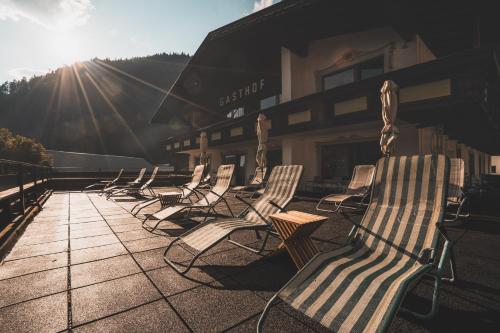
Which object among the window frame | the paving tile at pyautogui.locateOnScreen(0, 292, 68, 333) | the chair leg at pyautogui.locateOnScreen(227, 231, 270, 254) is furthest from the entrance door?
the paving tile at pyautogui.locateOnScreen(0, 292, 68, 333)

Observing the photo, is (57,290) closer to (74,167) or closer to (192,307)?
(192,307)

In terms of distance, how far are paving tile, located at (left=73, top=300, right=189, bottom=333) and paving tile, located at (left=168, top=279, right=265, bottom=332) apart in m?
0.09

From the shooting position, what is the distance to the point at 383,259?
6.95 feet

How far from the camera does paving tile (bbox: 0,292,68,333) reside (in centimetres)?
182

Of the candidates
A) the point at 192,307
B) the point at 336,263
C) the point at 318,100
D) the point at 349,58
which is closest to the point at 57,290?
the point at 192,307

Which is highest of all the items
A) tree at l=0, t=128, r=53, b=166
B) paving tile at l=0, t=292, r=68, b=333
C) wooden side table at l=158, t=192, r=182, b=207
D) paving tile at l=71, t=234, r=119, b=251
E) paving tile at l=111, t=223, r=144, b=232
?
tree at l=0, t=128, r=53, b=166

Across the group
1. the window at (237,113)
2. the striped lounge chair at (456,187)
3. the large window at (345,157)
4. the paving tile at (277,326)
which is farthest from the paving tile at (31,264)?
the window at (237,113)

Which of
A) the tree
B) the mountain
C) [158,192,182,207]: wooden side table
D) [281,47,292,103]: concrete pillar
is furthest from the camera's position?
the mountain

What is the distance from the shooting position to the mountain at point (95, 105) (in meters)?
63.7

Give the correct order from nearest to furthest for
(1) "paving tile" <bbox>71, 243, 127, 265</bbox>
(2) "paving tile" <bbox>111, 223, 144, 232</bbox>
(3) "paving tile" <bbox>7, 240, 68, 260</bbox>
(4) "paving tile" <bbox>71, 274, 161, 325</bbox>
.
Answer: (4) "paving tile" <bbox>71, 274, 161, 325</bbox> → (1) "paving tile" <bbox>71, 243, 127, 265</bbox> → (3) "paving tile" <bbox>7, 240, 68, 260</bbox> → (2) "paving tile" <bbox>111, 223, 144, 232</bbox>

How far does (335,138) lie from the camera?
12680mm

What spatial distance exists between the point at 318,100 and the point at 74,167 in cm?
2514

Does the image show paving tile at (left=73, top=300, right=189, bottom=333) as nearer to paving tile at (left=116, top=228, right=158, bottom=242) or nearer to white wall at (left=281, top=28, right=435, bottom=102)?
paving tile at (left=116, top=228, right=158, bottom=242)

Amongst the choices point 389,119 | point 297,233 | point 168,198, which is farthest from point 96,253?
point 389,119
